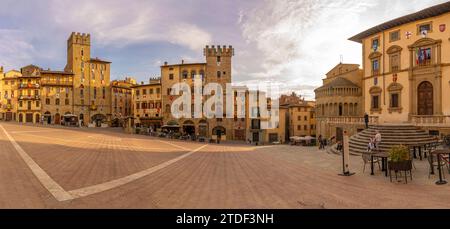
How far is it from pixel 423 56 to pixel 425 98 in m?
4.84

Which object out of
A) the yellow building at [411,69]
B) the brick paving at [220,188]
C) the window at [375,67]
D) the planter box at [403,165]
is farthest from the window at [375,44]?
the planter box at [403,165]

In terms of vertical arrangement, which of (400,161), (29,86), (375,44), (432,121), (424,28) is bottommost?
(400,161)

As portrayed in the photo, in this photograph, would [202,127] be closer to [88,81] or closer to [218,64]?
[218,64]

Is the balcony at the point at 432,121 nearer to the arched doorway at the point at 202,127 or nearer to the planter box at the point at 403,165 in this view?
the planter box at the point at 403,165

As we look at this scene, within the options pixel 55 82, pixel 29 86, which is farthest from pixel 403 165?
pixel 29 86

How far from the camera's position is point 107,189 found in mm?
8844

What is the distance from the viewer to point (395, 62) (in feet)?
101

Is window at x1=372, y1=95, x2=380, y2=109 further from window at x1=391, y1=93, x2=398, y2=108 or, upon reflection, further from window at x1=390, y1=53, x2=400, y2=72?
window at x1=390, y1=53, x2=400, y2=72

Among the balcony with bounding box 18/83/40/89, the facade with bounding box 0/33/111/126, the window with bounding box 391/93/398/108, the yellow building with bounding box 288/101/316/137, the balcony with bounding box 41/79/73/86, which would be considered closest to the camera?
the window with bounding box 391/93/398/108

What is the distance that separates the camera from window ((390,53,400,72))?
1194 inches

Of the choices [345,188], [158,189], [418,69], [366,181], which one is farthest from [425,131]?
[158,189]

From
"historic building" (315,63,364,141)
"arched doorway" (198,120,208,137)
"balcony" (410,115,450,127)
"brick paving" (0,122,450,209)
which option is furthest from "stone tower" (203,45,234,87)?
"brick paving" (0,122,450,209)

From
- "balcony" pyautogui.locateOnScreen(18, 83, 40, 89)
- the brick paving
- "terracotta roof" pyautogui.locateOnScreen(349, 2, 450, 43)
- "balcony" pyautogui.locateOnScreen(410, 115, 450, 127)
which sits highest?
"terracotta roof" pyautogui.locateOnScreen(349, 2, 450, 43)

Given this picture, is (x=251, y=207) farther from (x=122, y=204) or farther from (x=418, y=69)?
(x=418, y=69)
